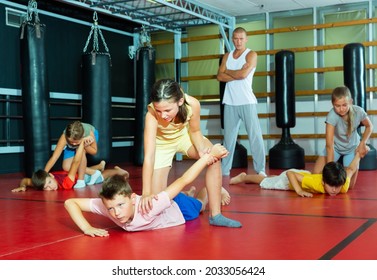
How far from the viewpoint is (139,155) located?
8.16 meters

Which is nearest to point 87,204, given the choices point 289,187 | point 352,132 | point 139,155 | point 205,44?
point 289,187

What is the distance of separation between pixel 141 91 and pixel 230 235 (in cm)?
574

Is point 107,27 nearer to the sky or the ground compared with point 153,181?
nearer to the sky

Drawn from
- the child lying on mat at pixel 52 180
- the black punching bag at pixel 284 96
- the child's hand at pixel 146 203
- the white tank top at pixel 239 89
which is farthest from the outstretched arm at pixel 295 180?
the black punching bag at pixel 284 96

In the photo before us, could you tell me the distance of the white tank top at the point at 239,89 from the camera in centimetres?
585

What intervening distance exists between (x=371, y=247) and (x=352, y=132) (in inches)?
105

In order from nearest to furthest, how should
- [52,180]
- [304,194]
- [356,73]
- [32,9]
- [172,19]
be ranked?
[304,194] < [52,180] < [32,9] < [356,73] < [172,19]

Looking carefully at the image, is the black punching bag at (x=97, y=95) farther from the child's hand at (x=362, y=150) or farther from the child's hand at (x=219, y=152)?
the child's hand at (x=219, y=152)

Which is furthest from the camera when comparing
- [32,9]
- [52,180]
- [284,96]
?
[284,96]

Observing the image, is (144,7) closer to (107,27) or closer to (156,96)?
(107,27)

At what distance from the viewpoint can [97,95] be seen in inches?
278

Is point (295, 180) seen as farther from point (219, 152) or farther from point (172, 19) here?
point (172, 19)

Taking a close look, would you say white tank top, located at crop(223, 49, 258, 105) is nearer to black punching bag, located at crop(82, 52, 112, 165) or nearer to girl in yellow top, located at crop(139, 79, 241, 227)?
black punching bag, located at crop(82, 52, 112, 165)

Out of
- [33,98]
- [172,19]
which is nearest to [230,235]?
[33,98]
